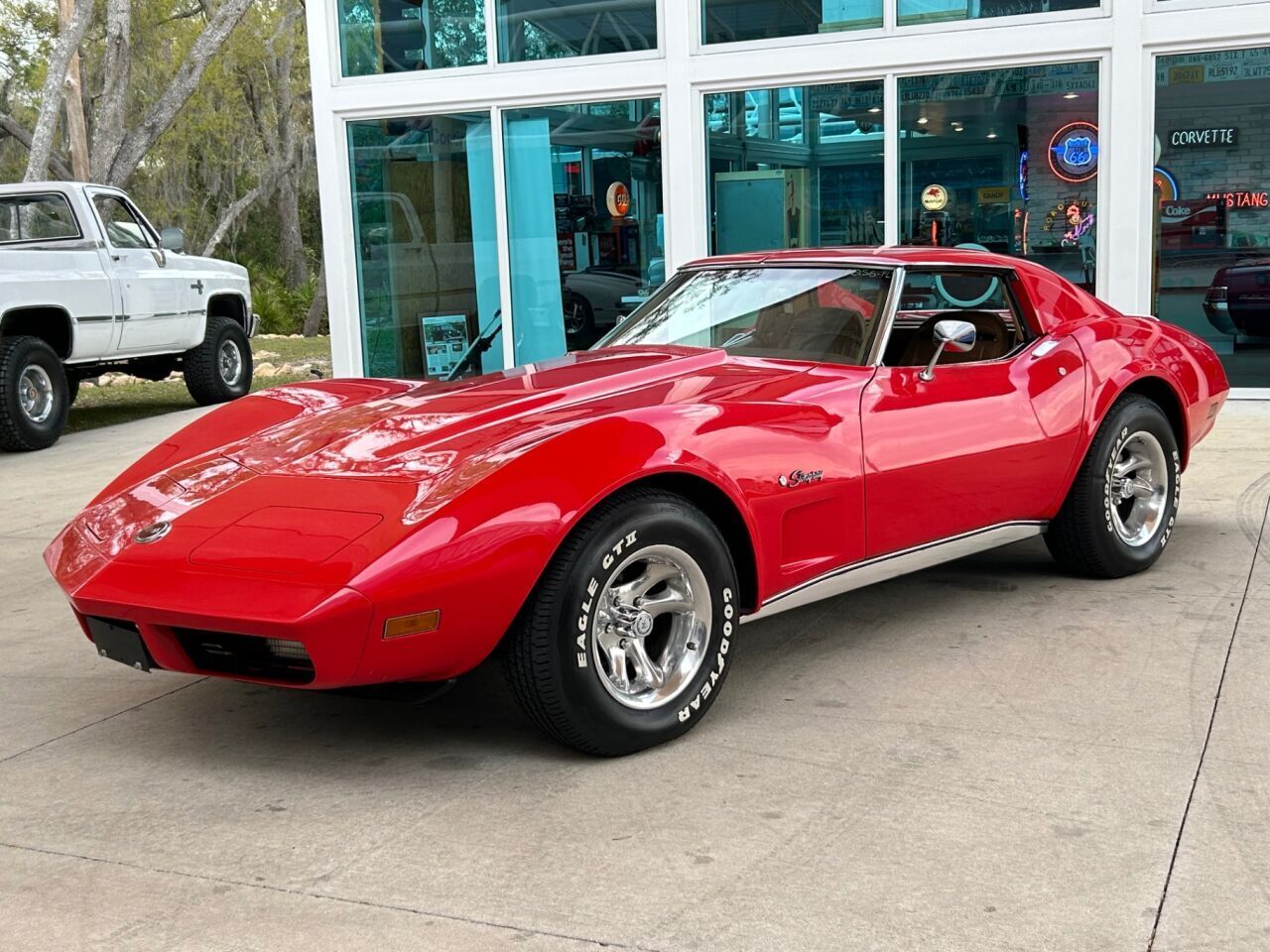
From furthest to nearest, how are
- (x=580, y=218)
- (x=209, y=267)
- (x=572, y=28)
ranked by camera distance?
(x=209, y=267) → (x=580, y=218) → (x=572, y=28)

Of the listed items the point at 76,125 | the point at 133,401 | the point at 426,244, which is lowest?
the point at 133,401

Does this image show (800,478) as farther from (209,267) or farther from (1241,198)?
(209,267)

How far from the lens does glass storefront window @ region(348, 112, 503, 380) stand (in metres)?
12.5

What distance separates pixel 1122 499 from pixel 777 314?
1683 millimetres

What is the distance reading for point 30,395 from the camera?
11.1 meters

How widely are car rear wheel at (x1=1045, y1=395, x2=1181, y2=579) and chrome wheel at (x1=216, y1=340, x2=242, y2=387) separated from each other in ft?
34.5

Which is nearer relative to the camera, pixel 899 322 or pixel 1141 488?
pixel 899 322

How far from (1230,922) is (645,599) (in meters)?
1.63

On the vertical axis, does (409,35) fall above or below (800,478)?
above

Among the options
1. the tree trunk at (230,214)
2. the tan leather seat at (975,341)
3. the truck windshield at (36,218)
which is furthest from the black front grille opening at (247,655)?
the tree trunk at (230,214)

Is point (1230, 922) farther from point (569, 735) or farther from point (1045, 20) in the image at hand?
point (1045, 20)

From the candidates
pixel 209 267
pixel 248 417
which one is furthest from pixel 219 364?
pixel 248 417

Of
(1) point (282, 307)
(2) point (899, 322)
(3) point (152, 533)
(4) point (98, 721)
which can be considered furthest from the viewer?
(1) point (282, 307)

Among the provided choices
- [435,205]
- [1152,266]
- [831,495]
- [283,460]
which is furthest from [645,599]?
[435,205]
